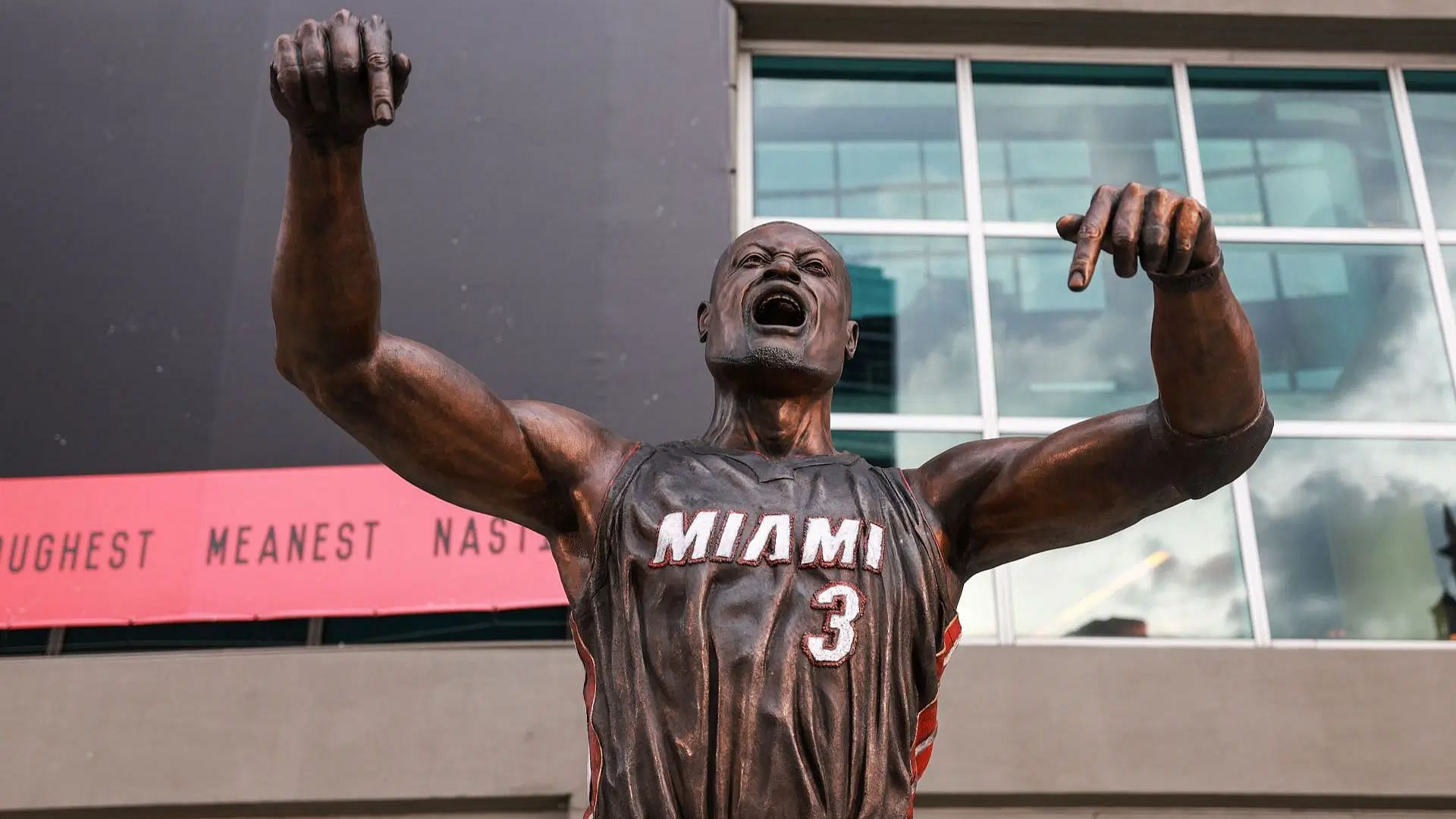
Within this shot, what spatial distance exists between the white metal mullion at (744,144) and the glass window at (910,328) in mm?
484

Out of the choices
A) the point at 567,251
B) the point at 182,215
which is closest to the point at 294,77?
the point at 567,251

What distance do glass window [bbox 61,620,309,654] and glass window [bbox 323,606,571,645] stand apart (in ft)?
0.52

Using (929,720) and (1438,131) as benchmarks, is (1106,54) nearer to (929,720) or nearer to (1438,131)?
(1438,131)

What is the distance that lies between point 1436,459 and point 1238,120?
2033mm

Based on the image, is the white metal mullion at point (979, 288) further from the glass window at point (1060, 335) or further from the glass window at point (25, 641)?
the glass window at point (25, 641)

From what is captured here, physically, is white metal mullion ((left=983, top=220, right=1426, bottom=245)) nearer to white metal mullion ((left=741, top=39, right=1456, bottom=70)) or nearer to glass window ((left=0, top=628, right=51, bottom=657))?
white metal mullion ((left=741, top=39, right=1456, bottom=70))

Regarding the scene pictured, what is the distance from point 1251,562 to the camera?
6.93 metres

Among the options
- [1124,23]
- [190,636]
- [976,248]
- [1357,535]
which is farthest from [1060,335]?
[190,636]

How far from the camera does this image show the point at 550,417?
9.11 feet

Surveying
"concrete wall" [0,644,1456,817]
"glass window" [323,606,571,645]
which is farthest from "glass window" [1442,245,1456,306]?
"glass window" [323,606,571,645]

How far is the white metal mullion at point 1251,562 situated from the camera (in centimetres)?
679

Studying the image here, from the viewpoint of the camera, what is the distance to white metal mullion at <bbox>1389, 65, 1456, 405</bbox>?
7684 millimetres

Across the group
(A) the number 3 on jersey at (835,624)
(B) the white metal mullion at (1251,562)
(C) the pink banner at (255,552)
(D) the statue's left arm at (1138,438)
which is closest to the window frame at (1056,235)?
(B) the white metal mullion at (1251,562)

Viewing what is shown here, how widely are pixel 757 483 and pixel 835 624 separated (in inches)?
12.9
